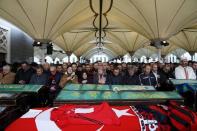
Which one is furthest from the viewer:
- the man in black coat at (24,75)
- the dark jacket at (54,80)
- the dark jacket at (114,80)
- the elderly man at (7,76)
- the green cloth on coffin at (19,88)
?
the man in black coat at (24,75)

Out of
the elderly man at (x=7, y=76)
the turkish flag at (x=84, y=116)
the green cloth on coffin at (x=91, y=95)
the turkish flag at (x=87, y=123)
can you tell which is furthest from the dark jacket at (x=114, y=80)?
the turkish flag at (x=87, y=123)

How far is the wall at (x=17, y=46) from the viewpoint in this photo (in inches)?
948

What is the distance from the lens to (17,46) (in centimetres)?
2677

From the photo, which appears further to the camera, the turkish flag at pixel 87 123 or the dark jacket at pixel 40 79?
the dark jacket at pixel 40 79

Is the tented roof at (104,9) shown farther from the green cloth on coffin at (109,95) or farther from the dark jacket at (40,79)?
the green cloth on coffin at (109,95)

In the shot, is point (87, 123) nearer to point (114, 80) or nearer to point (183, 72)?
point (114, 80)

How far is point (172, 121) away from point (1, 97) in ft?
10.5

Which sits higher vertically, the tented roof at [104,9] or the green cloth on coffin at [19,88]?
the tented roof at [104,9]

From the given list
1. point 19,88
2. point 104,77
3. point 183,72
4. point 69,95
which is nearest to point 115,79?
point 104,77

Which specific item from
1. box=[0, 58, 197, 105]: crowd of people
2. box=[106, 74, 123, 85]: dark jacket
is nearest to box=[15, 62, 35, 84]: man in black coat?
box=[0, 58, 197, 105]: crowd of people

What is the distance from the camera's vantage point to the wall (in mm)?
24078

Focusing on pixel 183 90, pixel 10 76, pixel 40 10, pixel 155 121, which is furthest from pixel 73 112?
pixel 40 10

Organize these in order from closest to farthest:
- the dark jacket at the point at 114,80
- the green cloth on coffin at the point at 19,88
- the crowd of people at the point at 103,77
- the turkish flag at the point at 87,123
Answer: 1. the turkish flag at the point at 87,123
2. the green cloth on coffin at the point at 19,88
3. the dark jacket at the point at 114,80
4. the crowd of people at the point at 103,77

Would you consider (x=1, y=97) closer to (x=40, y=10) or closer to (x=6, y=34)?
(x=40, y=10)
